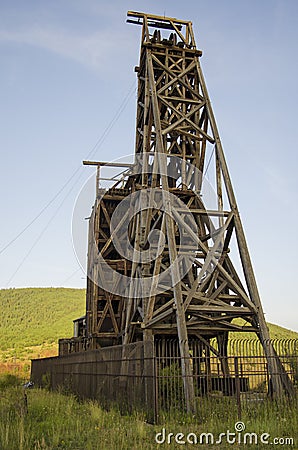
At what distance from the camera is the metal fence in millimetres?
10820

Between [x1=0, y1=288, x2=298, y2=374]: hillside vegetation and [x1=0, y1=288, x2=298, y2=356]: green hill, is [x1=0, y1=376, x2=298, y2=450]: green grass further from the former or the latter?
[x1=0, y1=288, x2=298, y2=356]: green hill

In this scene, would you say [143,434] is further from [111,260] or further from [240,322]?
[240,322]

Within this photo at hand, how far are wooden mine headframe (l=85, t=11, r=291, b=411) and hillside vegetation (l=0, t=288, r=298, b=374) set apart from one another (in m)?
19.3

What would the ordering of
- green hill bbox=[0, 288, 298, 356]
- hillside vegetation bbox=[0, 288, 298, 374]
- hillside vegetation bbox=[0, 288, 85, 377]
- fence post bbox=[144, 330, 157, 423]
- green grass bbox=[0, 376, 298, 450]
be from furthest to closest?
green hill bbox=[0, 288, 298, 356] → hillside vegetation bbox=[0, 288, 298, 374] → hillside vegetation bbox=[0, 288, 85, 377] → fence post bbox=[144, 330, 157, 423] → green grass bbox=[0, 376, 298, 450]

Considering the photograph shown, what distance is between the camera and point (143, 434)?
8.93 metres

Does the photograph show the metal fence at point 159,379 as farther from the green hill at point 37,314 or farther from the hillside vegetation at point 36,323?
the green hill at point 37,314

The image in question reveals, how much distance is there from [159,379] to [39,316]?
6105 centimetres

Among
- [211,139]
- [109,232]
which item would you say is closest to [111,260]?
[109,232]

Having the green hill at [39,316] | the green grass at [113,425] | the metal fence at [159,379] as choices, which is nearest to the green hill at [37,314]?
the green hill at [39,316]

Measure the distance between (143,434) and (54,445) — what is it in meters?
1.63

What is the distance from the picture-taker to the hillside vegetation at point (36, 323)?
4262 cm

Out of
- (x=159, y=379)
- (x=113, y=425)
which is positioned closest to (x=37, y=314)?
(x=159, y=379)

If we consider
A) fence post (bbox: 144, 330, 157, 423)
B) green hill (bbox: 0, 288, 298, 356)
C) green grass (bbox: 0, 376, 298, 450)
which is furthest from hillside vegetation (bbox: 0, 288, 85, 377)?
fence post (bbox: 144, 330, 157, 423)

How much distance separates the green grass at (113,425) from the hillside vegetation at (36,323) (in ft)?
73.2
